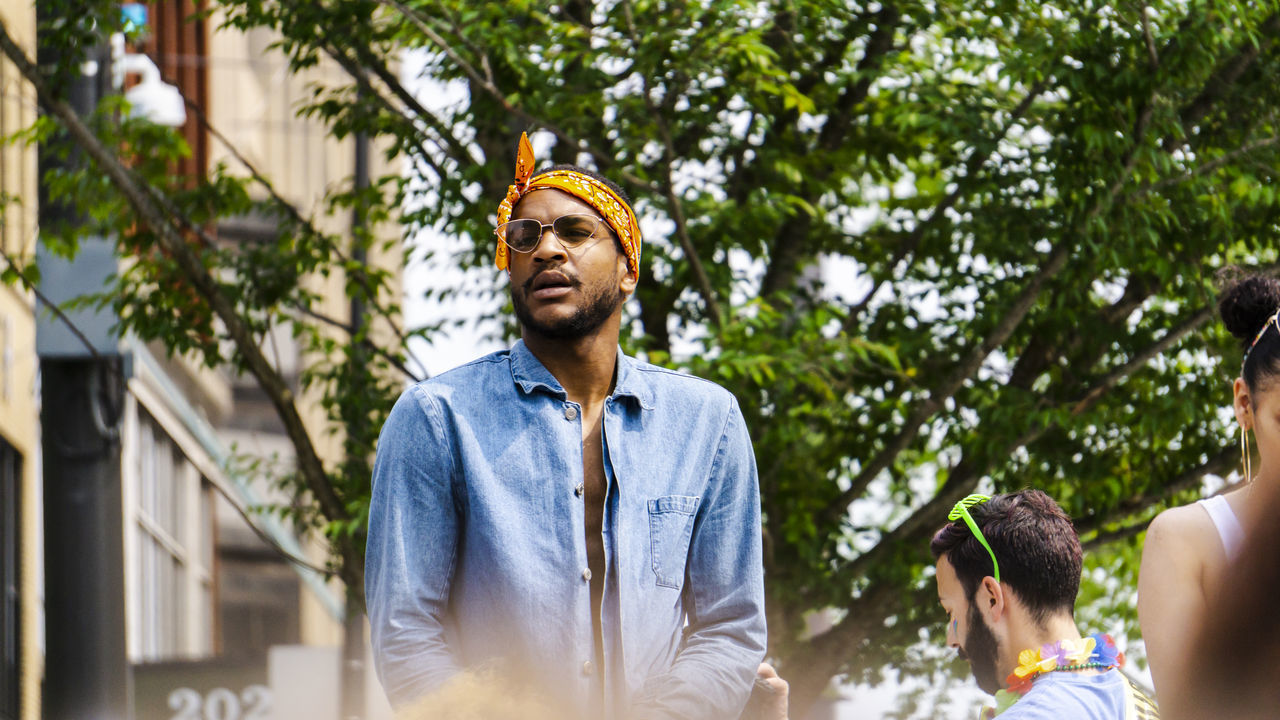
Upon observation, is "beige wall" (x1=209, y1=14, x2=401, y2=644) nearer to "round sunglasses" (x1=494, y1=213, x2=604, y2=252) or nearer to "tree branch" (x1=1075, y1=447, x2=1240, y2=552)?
"tree branch" (x1=1075, y1=447, x2=1240, y2=552)

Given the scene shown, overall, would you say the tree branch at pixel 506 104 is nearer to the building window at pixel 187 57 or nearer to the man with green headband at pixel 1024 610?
the man with green headband at pixel 1024 610

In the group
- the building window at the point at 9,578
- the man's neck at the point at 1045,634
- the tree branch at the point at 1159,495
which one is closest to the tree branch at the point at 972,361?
the tree branch at the point at 1159,495

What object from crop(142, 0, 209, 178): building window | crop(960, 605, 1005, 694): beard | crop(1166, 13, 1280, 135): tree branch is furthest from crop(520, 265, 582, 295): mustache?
crop(142, 0, 209, 178): building window

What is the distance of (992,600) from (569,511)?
3.09 ft

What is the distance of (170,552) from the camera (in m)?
14.8

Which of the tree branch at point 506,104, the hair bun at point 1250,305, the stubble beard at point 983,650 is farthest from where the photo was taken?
the tree branch at point 506,104

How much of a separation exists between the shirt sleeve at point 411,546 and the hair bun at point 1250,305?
1.36m

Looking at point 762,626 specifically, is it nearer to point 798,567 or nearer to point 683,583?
point 683,583

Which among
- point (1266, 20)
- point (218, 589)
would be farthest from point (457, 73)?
point (218, 589)

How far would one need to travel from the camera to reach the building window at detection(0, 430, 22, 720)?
9.27 m

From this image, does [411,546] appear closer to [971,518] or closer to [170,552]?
[971,518]

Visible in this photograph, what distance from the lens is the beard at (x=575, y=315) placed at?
2771 millimetres

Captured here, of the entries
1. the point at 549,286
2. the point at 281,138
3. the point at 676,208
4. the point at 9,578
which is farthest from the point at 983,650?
the point at 281,138

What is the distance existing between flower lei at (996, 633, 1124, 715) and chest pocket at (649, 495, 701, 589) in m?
0.73
